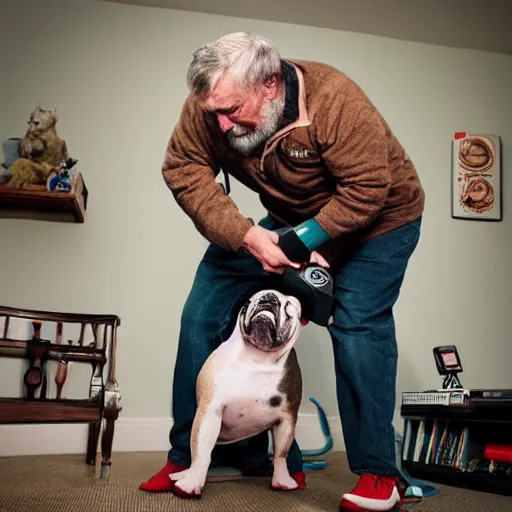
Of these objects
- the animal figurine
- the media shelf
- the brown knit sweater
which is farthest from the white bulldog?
the animal figurine

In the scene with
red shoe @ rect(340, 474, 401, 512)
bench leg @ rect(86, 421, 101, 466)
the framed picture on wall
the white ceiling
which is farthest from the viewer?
the framed picture on wall

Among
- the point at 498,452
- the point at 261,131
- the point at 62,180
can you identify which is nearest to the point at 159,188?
the point at 62,180

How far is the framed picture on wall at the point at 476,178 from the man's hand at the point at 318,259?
1.54 m

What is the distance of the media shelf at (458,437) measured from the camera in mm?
1804

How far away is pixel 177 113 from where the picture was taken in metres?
2.63

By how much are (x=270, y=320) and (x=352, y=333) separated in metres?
0.18

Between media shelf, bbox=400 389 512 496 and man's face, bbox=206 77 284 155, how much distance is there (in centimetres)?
99

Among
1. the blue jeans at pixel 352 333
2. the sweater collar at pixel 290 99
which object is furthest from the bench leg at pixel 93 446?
the sweater collar at pixel 290 99

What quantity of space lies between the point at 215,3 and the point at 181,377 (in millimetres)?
1691

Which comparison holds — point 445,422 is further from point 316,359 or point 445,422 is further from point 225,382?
point 225,382

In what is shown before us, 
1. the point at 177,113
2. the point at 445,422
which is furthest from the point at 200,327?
the point at 177,113

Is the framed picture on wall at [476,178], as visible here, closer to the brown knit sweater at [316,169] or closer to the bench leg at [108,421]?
the brown knit sweater at [316,169]

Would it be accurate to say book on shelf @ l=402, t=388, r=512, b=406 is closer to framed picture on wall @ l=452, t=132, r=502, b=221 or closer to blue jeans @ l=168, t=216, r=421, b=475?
blue jeans @ l=168, t=216, r=421, b=475

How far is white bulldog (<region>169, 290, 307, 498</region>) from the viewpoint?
1399 mm
